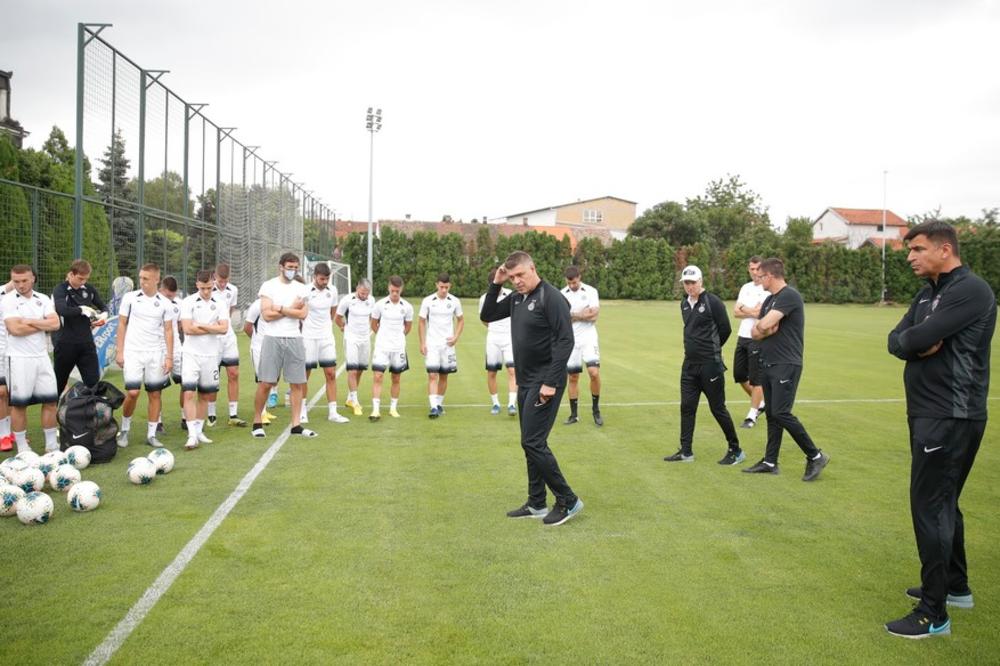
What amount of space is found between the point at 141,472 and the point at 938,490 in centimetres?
655

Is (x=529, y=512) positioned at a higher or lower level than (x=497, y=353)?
lower

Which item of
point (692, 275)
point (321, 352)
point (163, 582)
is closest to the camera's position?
point (163, 582)

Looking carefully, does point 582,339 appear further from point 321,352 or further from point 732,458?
point 321,352

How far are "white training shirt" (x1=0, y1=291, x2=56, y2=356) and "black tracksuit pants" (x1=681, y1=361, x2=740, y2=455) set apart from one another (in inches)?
279

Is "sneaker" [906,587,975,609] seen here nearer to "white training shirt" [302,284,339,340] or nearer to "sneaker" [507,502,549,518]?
"sneaker" [507,502,549,518]

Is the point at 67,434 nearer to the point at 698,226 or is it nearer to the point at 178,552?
the point at 178,552

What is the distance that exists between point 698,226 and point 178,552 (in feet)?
239

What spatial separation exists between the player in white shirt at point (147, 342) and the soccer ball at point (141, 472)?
1702 millimetres

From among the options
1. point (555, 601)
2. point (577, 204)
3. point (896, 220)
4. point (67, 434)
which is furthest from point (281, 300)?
point (896, 220)

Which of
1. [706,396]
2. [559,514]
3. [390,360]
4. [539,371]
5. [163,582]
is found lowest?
[163,582]

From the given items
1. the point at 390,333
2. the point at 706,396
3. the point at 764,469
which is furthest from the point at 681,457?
the point at 390,333

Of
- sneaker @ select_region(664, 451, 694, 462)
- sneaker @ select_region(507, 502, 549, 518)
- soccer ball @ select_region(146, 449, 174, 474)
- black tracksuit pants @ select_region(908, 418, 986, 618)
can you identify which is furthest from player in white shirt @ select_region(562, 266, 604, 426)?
black tracksuit pants @ select_region(908, 418, 986, 618)

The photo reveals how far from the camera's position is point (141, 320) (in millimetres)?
8578

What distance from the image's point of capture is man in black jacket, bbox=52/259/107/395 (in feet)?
28.8
